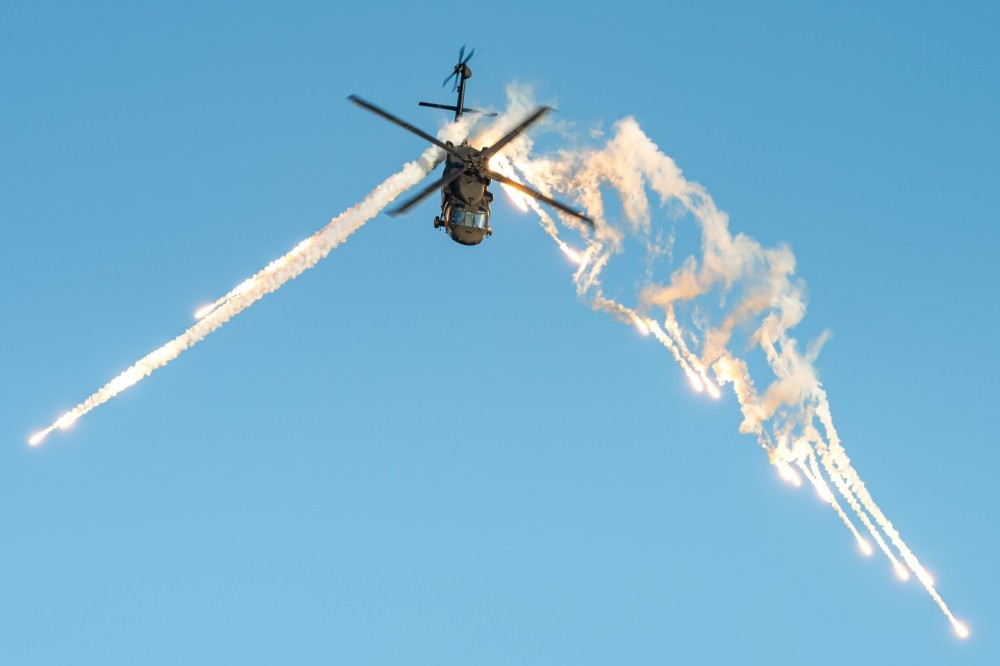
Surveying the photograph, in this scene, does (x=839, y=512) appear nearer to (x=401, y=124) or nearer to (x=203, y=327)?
(x=401, y=124)

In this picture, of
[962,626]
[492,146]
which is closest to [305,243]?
[492,146]

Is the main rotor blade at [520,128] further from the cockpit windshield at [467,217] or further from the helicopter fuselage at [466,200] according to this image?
the cockpit windshield at [467,217]

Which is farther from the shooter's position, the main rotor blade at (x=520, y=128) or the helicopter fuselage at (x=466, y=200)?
the helicopter fuselage at (x=466, y=200)

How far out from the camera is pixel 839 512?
74750mm

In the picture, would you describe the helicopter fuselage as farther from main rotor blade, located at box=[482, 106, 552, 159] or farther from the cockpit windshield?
main rotor blade, located at box=[482, 106, 552, 159]

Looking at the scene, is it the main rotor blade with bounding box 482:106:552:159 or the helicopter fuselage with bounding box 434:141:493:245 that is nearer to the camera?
the main rotor blade with bounding box 482:106:552:159

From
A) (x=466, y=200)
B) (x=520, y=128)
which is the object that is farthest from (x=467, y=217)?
(x=520, y=128)

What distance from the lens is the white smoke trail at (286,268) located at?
7400cm

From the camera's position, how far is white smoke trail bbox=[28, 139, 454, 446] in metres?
74.0

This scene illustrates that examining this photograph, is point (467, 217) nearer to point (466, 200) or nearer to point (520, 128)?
point (466, 200)

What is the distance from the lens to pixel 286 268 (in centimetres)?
7544

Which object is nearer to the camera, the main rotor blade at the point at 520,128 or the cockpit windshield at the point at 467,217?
the main rotor blade at the point at 520,128

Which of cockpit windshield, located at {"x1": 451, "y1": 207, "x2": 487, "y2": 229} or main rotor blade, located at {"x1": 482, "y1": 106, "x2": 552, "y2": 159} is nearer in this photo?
main rotor blade, located at {"x1": 482, "y1": 106, "x2": 552, "y2": 159}

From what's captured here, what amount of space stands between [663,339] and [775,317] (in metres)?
6.82
